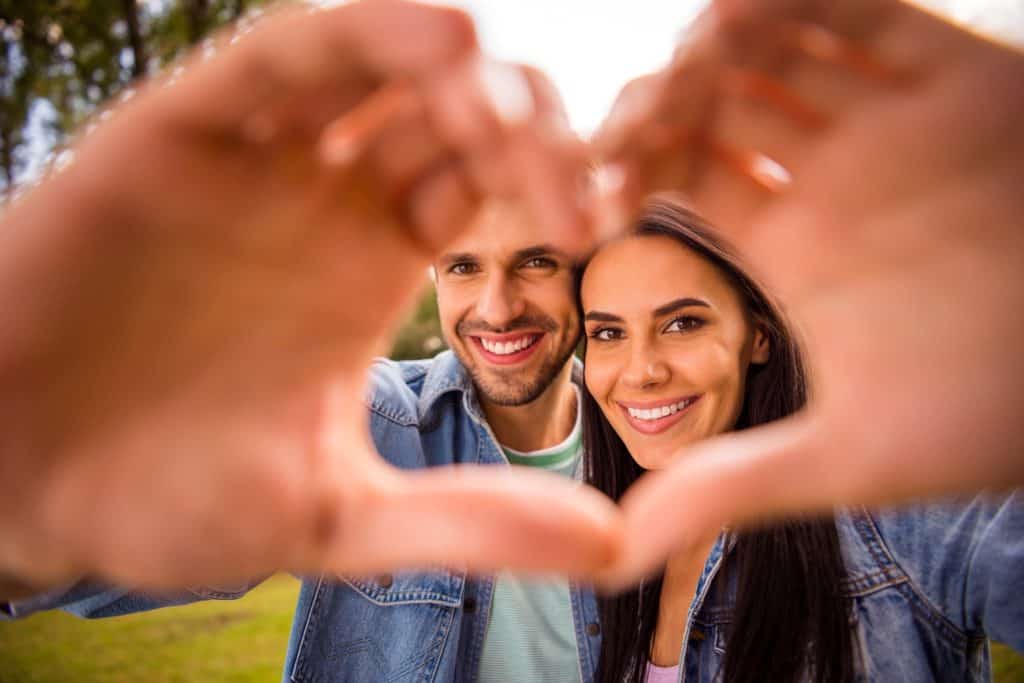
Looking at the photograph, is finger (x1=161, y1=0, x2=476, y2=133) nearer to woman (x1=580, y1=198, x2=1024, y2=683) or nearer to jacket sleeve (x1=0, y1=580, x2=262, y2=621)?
jacket sleeve (x1=0, y1=580, x2=262, y2=621)

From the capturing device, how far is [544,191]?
820 millimetres

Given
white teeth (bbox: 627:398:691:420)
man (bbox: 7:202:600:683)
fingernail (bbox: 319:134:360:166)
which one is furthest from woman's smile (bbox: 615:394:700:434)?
fingernail (bbox: 319:134:360:166)

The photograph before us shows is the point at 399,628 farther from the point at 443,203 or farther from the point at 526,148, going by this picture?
the point at 526,148

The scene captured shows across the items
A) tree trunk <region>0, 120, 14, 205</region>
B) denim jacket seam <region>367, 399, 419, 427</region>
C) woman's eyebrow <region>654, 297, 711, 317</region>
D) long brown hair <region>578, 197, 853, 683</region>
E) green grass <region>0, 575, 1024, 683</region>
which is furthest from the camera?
tree trunk <region>0, 120, 14, 205</region>

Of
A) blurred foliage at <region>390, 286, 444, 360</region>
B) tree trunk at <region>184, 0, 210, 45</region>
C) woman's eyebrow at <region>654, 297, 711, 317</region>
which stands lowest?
woman's eyebrow at <region>654, 297, 711, 317</region>

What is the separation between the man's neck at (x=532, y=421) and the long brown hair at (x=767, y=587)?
0.94 meters

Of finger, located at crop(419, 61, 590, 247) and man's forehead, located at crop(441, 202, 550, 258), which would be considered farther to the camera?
man's forehead, located at crop(441, 202, 550, 258)

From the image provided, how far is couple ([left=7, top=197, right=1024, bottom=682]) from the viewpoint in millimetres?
1874

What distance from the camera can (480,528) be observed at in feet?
2.70

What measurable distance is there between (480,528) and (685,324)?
1.60 meters

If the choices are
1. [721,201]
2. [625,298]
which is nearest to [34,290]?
[721,201]

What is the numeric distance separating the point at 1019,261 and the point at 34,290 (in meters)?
1.33

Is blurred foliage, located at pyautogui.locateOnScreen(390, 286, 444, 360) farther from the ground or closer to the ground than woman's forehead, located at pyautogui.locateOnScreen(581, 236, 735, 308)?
farther from the ground

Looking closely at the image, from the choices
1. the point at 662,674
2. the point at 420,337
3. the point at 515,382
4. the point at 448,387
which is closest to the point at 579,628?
the point at 662,674
